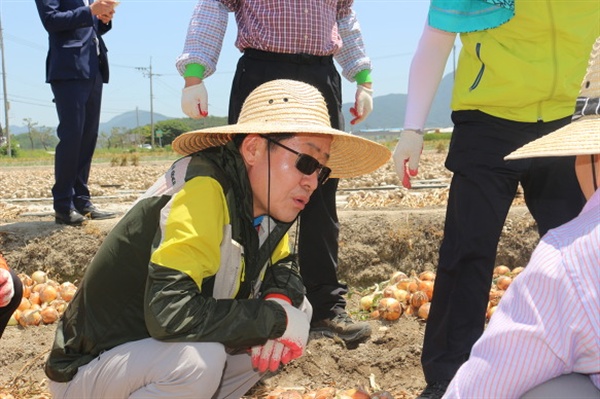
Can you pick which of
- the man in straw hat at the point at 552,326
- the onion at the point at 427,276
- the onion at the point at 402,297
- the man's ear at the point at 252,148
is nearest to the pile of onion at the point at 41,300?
the onion at the point at 402,297

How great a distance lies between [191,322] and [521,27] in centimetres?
161

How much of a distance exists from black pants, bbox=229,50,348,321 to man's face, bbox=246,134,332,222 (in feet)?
3.76

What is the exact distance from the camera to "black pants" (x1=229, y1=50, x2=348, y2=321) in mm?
3316

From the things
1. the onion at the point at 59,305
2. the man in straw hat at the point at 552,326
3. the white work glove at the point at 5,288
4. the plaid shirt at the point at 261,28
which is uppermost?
the plaid shirt at the point at 261,28

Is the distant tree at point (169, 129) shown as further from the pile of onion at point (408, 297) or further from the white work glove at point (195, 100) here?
the white work glove at point (195, 100)

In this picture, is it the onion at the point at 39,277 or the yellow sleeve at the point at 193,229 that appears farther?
the onion at the point at 39,277

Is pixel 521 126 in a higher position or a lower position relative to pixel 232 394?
higher

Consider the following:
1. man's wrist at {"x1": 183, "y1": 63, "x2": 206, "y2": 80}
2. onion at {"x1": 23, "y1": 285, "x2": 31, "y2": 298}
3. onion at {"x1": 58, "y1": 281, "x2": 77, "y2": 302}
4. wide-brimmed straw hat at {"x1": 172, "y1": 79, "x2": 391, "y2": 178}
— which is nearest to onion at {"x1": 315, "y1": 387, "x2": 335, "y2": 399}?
wide-brimmed straw hat at {"x1": 172, "y1": 79, "x2": 391, "y2": 178}

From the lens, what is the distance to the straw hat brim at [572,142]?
4.14 feet

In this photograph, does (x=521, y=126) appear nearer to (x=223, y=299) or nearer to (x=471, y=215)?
(x=471, y=215)

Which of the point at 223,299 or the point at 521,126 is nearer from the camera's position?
the point at 223,299

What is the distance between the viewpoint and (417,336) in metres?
3.63

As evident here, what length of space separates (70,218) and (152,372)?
2990 mm

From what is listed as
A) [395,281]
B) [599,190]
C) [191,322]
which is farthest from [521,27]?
[395,281]
